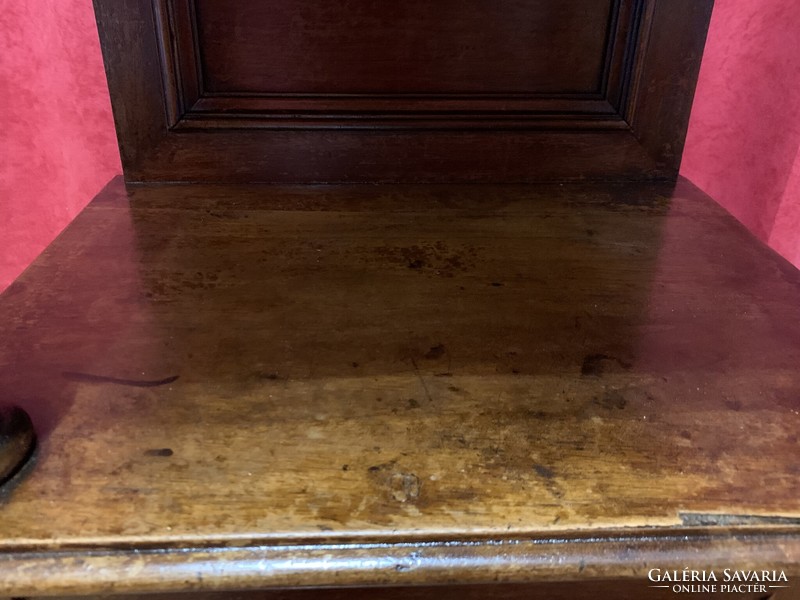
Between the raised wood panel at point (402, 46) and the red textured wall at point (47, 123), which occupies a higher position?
the raised wood panel at point (402, 46)

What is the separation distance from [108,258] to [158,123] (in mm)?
246

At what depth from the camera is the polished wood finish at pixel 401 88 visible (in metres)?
0.75

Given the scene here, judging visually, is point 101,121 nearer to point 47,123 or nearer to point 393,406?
point 47,123

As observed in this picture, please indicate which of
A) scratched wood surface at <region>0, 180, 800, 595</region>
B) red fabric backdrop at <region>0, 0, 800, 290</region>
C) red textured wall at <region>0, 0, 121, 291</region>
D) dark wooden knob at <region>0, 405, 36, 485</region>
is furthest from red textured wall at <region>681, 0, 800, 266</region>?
dark wooden knob at <region>0, 405, 36, 485</region>

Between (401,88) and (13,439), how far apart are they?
23.2 inches

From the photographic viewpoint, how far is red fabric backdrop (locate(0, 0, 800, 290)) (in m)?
0.90

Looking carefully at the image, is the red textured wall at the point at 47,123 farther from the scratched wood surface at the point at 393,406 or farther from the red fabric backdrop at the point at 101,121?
the scratched wood surface at the point at 393,406

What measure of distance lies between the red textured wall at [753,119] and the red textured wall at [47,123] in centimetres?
92

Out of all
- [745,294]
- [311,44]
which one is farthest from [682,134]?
[311,44]

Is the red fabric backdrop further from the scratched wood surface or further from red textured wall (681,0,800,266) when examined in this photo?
the scratched wood surface

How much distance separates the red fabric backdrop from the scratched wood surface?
0.38 metres

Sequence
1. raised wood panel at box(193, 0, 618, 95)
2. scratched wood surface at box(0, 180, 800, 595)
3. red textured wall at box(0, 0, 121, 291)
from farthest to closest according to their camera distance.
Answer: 1. red textured wall at box(0, 0, 121, 291)
2. raised wood panel at box(193, 0, 618, 95)
3. scratched wood surface at box(0, 180, 800, 595)

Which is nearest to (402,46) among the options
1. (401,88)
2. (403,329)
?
(401,88)

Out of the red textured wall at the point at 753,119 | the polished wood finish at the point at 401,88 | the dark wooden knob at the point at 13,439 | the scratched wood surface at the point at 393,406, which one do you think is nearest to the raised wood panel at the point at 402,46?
the polished wood finish at the point at 401,88
